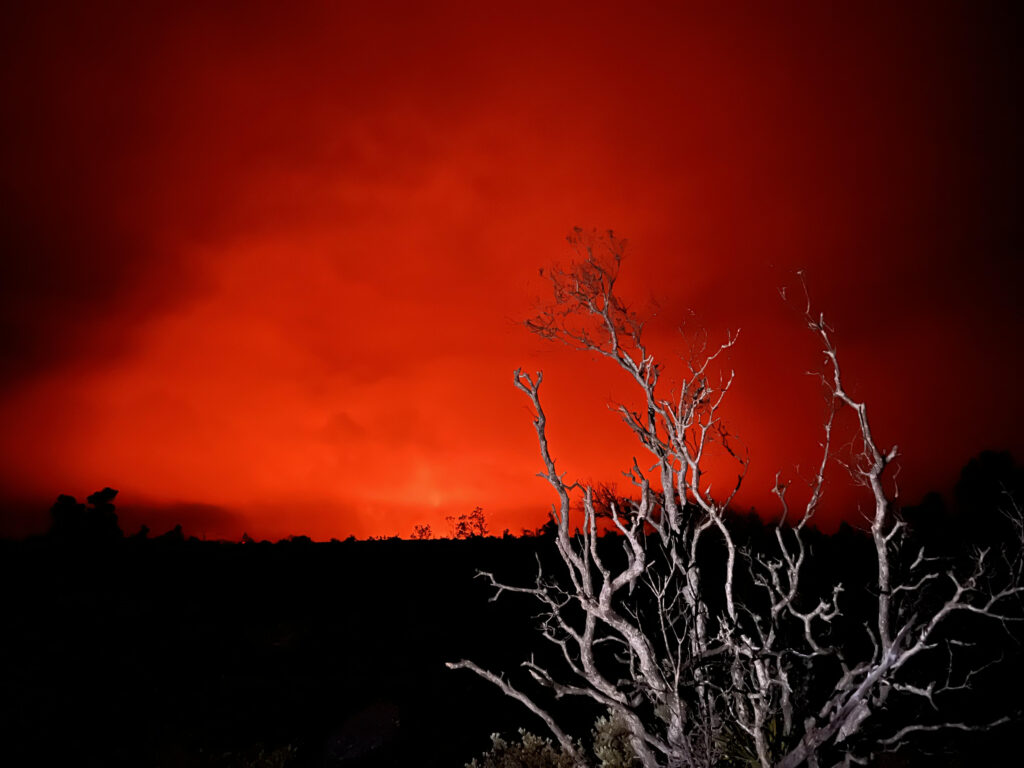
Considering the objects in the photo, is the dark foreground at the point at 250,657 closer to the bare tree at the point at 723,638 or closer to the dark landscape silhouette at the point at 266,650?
the dark landscape silhouette at the point at 266,650

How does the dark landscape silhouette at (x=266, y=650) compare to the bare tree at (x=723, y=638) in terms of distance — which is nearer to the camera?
the bare tree at (x=723, y=638)

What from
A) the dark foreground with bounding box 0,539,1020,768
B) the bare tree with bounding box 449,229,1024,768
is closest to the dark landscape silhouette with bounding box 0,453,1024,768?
the dark foreground with bounding box 0,539,1020,768

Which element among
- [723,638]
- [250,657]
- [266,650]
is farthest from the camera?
[266,650]

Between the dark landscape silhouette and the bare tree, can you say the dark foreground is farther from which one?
the bare tree

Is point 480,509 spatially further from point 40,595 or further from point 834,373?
point 834,373

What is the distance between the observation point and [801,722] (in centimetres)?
812

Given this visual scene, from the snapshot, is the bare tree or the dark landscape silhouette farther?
the dark landscape silhouette

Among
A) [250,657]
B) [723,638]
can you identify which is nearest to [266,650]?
[250,657]

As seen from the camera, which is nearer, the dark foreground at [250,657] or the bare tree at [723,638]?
the bare tree at [723,638]

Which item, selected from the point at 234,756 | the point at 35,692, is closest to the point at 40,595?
the point at 35,692

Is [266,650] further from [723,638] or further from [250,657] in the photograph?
[723,638]

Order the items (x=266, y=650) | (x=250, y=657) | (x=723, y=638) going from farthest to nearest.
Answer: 1. (x=266, y=650)
2. (x=250, y=657)
3. (x=723, y=638)

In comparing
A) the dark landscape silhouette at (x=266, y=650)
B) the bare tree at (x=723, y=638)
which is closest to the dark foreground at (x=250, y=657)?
the dark landscape silhouette at (x=266, y=650)

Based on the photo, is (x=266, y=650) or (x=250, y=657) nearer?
(x=250, y=657)
